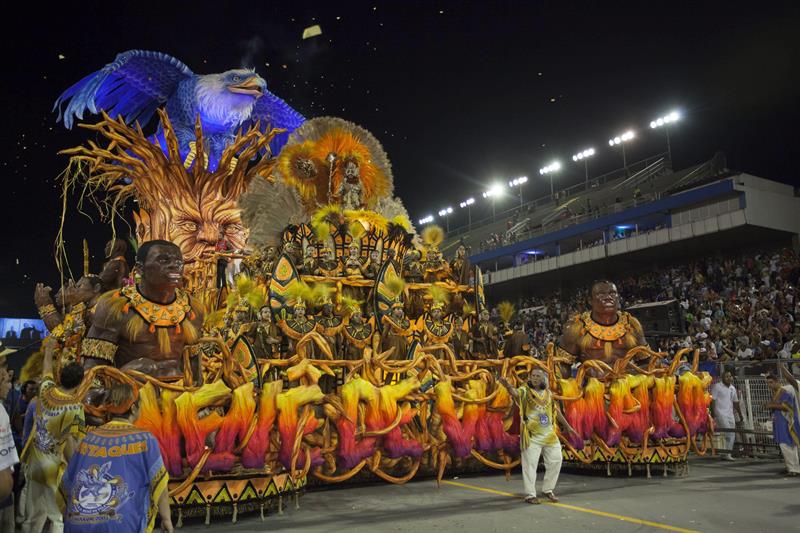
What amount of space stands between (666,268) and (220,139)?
68.4ft

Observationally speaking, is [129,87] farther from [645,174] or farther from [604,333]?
[645,174]

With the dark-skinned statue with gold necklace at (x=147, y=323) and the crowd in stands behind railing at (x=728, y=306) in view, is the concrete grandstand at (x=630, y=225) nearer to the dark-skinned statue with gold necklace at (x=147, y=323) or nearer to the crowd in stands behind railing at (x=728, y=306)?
the crowd in stands behind railing at (x=728, y=306)

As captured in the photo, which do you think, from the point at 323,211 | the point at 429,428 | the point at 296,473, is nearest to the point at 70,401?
the point at 296,473

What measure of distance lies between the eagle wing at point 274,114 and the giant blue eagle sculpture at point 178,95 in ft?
4.90

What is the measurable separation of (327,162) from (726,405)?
28.7ft

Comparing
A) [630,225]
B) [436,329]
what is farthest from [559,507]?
[630,225]

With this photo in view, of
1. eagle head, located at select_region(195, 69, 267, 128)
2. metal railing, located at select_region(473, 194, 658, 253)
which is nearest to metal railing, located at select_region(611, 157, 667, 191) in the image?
metal railing, located at select_region(473, 194, 658, 253)

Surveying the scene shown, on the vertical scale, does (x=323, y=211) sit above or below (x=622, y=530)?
above

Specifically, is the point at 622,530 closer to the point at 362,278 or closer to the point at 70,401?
the point at 70,401

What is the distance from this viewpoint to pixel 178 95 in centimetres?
1606

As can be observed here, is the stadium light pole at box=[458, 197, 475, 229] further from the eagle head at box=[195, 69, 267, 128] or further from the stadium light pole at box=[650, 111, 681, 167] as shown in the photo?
the eagle head at box=[195, 69, 267, 128]

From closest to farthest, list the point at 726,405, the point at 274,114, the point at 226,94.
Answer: the point at 726,405, the point at 226,94, the point at 274,114

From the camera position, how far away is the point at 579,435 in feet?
25.1

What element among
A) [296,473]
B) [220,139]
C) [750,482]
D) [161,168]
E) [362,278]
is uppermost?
[220,139]
